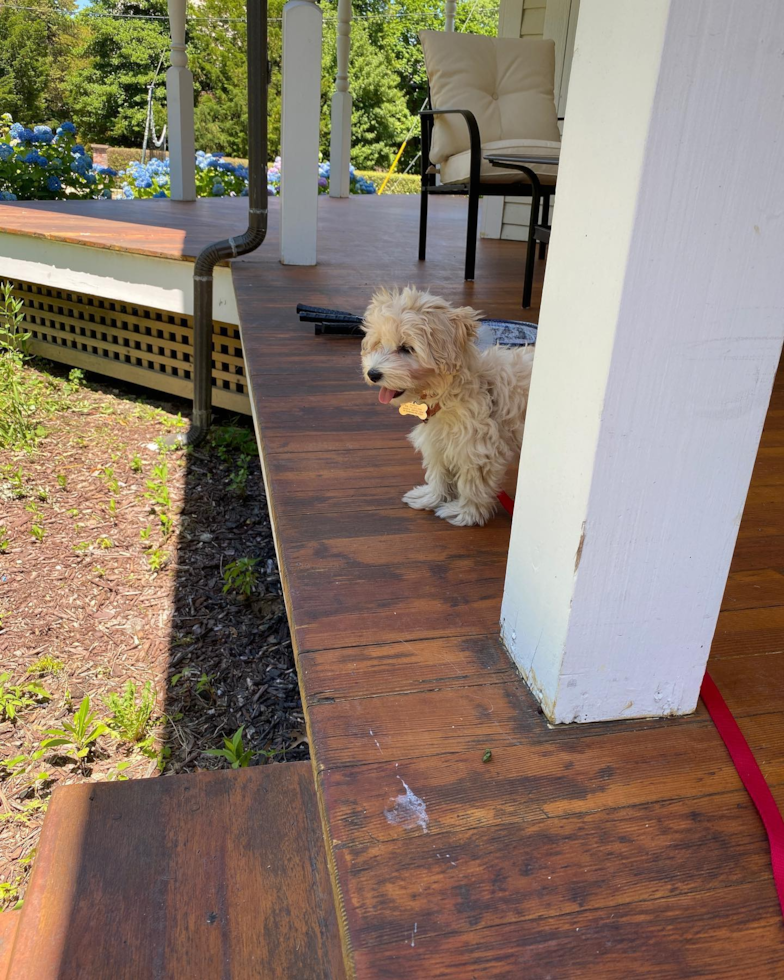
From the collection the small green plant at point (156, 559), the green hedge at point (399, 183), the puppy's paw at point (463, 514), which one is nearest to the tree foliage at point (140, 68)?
the green hedge at point (399, 183)

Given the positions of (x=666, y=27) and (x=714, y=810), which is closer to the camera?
(x=666, y=27)

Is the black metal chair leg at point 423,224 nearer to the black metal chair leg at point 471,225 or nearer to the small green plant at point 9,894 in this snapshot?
the black metal chair leg at point 471,225

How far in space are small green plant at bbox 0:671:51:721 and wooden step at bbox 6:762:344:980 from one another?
1.06 metres

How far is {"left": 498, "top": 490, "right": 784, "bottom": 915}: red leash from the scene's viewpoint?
112 centimetres

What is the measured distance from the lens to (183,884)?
1341 millimetres

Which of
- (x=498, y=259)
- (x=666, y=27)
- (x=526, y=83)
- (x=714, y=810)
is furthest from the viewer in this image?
(x=498, y=259)

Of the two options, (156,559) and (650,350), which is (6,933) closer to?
(650,350)

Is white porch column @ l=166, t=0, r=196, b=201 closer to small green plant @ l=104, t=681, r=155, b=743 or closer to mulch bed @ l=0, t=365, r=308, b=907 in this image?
mulch bed @ l=0, t=365, r=308, b=907

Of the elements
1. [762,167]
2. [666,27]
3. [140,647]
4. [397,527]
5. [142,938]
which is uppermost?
[666,27]

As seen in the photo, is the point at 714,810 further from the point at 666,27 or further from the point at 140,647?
the point at 140,647

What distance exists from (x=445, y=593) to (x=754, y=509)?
40.9 inches

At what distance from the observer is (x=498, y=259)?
5.42 metres

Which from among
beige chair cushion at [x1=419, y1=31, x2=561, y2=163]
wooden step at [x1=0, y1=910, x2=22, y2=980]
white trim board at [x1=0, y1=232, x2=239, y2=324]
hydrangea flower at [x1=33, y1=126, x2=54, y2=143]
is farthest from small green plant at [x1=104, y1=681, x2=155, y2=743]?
hydrangea flower at [x1=33, y1=126, x2=54, y2=143]

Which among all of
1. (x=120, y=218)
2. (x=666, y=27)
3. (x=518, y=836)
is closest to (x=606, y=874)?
(x=518, y=836)
